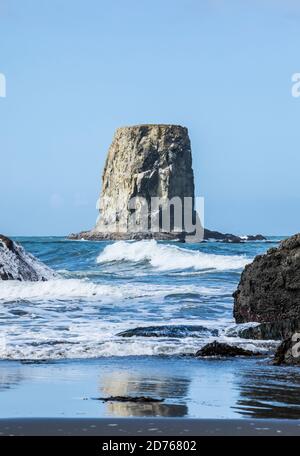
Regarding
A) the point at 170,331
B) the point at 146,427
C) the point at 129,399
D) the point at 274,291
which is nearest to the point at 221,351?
the point at 170,331

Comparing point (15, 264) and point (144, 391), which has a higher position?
point (15, 264)

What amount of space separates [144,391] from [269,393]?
2.97ft

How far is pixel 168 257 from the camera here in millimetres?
36344

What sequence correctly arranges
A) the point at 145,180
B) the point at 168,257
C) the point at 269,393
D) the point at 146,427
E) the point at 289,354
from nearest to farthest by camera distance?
the point at 146,427, the point at 269,393, the point at 289,354, the point at 168,257, the point at 145,180

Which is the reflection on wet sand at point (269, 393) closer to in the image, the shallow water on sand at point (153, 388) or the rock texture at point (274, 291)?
the shallow water on sand at point (153, 388)

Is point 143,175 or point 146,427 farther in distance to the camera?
point 143,175

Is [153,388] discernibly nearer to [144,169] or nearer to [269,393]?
[269,393]

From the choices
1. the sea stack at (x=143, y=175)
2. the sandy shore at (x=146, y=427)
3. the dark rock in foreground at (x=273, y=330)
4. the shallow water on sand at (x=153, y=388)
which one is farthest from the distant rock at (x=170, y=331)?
the sea stack at (x=143, y=175)

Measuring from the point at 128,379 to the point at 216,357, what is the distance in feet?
6.00

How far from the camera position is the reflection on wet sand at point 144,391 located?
599cm

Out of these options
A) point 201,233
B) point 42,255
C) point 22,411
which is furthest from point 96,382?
point 201,233

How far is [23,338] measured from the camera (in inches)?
444

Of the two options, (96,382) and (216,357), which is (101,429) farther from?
(216,357)

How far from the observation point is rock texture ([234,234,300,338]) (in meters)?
11.4
